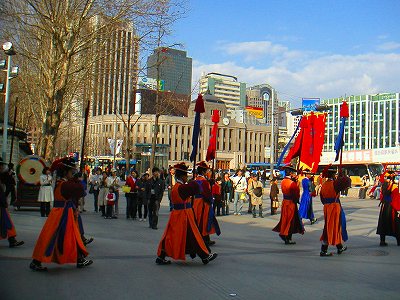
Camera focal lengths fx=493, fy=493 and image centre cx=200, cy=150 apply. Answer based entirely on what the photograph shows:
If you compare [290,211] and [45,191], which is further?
[45,191]

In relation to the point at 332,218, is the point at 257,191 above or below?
→ above

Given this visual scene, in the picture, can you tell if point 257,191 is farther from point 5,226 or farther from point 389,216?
point 5,226

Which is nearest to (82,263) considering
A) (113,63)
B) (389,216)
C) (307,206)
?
(389,216)

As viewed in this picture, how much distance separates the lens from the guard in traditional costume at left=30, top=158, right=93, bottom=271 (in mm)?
7820

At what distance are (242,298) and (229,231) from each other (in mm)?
8307

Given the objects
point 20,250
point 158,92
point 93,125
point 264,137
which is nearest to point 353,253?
point 20,250

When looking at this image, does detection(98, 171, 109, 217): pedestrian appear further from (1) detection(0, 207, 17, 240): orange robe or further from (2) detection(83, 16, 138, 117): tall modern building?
(2) detection(83, 16, 138, 117): tall modern building

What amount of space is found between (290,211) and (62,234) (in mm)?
6049

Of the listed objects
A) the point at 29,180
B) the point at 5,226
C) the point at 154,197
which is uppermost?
the point at 29,180

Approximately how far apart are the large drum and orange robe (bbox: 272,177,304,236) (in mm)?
10211

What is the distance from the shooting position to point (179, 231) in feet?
28.0

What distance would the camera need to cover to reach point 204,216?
1125cm

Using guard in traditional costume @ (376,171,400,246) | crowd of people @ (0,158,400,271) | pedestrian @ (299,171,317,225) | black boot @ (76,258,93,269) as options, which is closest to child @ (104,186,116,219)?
crowd of people @ (0,158,400,271)

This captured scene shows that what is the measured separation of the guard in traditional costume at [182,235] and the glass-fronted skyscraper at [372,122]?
96.6 metres
